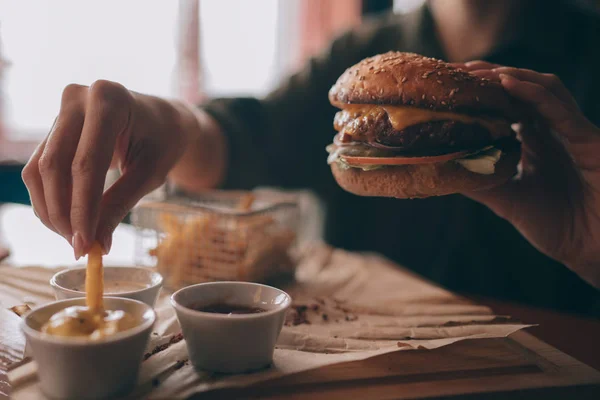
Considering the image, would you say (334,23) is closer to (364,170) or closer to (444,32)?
(444,32)

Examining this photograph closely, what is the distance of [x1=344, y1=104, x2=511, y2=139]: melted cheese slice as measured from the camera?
4.86 feet

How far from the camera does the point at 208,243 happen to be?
6.03 feet

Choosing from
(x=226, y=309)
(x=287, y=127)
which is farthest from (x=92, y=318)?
(x=287, y=127)

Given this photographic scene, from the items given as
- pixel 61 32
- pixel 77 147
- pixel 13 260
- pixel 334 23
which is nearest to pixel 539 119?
pixel 77 147

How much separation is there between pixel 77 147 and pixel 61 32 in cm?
426

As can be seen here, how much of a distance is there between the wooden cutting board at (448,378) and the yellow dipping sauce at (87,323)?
25 centimetres

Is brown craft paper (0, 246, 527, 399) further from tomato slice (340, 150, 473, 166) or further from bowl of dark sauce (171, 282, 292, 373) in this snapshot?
tomato slice (340, 150, 473, 166)

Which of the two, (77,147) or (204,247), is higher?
(77,147)

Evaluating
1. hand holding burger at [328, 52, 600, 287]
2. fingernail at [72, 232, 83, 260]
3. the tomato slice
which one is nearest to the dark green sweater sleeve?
hand holding burger at [328, 52, 600, 287]

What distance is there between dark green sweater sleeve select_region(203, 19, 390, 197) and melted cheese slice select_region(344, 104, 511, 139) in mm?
1378

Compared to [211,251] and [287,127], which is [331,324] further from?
[287,127]

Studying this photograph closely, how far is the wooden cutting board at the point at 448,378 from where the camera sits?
1.19m

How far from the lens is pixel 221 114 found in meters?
2.63

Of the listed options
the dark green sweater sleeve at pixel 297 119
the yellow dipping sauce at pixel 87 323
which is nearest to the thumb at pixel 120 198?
the yellow dipping sauce at pixel 87 323
